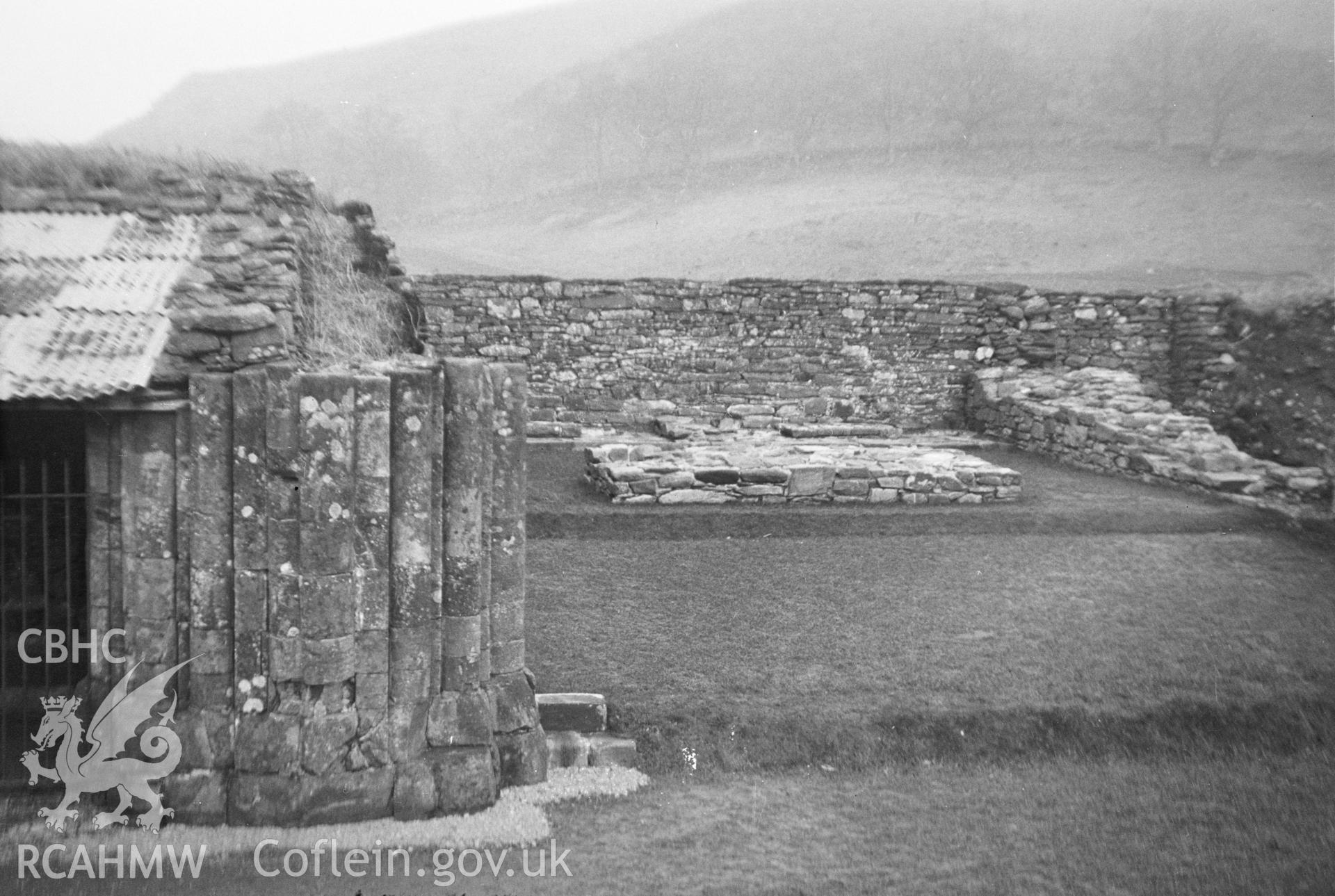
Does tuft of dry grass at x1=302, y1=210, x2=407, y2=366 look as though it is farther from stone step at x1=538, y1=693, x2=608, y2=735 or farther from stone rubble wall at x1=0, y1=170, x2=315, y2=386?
stone step at x1=538, y1=693, x2=608, y2=735

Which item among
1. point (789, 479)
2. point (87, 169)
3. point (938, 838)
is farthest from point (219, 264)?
point (789, 479)

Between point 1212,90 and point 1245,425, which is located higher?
point 1212,90

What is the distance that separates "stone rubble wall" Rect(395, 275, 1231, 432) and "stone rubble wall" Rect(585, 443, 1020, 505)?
4.63m

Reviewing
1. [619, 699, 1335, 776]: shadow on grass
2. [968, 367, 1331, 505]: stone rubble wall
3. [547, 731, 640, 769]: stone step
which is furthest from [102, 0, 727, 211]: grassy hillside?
[619, 699, 1335, 776]: shadow on grass

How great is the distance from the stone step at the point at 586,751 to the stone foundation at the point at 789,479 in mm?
5305

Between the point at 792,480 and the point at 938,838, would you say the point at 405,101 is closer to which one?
the point at 792,480

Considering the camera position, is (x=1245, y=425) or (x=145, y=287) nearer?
(x=145, y=287)

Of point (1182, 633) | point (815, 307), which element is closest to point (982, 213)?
point (815, 307)

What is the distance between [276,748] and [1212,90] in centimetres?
3283

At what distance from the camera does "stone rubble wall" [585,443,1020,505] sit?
10.7m

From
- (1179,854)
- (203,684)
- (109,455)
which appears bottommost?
(1179,854)

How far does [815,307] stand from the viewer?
55.5 ft

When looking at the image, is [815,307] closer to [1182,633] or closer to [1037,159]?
[1182,633]

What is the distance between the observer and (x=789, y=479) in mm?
10922
